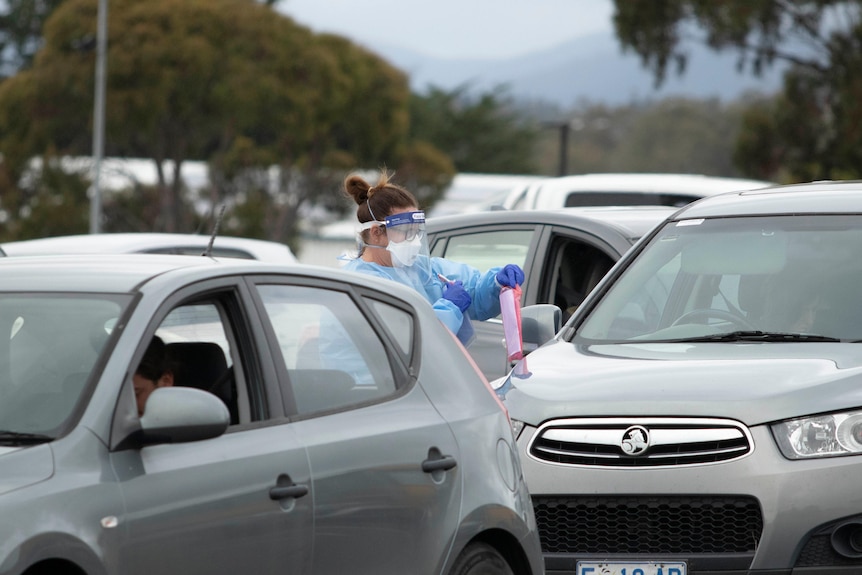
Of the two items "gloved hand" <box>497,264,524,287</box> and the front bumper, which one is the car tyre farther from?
"gloved hand" <box>497,264,524,287</box>

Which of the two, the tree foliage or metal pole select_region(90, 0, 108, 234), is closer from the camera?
metal pole select_region(90, 0, 108, 234)

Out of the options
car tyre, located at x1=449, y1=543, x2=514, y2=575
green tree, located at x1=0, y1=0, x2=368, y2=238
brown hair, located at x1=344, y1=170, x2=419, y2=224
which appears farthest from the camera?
green tree, located at x1=0, y1=0, x2=368, y2=238

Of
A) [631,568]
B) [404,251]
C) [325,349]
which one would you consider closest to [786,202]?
[404,251]

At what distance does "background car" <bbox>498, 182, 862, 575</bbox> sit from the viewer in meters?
5.57

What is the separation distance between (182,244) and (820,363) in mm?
6744

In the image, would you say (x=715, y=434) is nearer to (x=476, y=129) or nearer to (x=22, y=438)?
(x=22, y=438)

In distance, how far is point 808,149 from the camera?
151 feet

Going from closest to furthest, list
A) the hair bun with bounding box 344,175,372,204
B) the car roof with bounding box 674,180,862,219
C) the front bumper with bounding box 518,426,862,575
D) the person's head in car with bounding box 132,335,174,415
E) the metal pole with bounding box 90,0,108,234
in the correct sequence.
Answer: the person's head in car with bounding box 132,335,174,415 → the front bumper with bounding box 518,426,862,575 → the car roof with bounding box 674,180,862,219 → the hair bun with bounding box 344,175,372,204 → the metal pole with bounding box 90,0,108,234

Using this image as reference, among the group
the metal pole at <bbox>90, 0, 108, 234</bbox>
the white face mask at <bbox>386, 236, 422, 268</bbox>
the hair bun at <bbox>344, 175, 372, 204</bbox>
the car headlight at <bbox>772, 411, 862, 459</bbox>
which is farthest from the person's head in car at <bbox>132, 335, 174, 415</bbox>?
the metal pole at <bbox>90, 0, 108, 234</bbox>

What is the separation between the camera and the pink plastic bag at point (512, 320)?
279 inches

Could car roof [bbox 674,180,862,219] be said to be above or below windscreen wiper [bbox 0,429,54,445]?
above

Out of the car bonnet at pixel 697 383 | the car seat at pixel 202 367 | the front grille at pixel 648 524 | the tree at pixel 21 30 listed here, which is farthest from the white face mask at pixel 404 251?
the tree at pixel 21 30

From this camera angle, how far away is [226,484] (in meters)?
4.05

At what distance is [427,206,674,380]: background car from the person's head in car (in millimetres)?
3800
